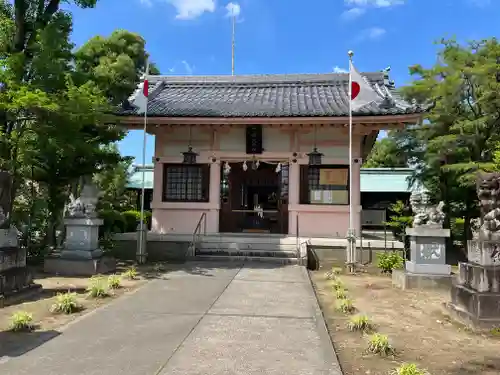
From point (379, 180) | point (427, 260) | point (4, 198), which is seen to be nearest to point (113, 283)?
point (4, 198)

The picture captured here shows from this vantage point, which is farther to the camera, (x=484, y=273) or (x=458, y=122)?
(x=458, y=122)

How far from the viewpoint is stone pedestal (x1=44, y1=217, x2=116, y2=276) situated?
9797mm

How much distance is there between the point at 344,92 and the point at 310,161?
14.8 feet

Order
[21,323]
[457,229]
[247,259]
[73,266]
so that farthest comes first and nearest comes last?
[457,229]
[247,259]
[73,266]
[21,323]

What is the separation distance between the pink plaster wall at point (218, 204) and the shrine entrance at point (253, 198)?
449 millimetres

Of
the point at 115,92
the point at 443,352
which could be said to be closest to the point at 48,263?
the point at 443,352

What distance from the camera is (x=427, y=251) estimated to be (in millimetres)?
9000

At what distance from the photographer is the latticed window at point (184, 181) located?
14242 millimetres

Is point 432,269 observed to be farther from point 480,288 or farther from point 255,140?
point 255,140

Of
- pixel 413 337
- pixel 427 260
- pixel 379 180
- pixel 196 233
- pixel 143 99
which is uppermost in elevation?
pixel 143 99

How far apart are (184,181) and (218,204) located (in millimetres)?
1563

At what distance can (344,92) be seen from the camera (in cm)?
1642

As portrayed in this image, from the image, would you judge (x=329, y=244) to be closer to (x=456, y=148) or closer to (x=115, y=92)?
(x=456, y=148)

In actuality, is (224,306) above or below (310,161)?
below
